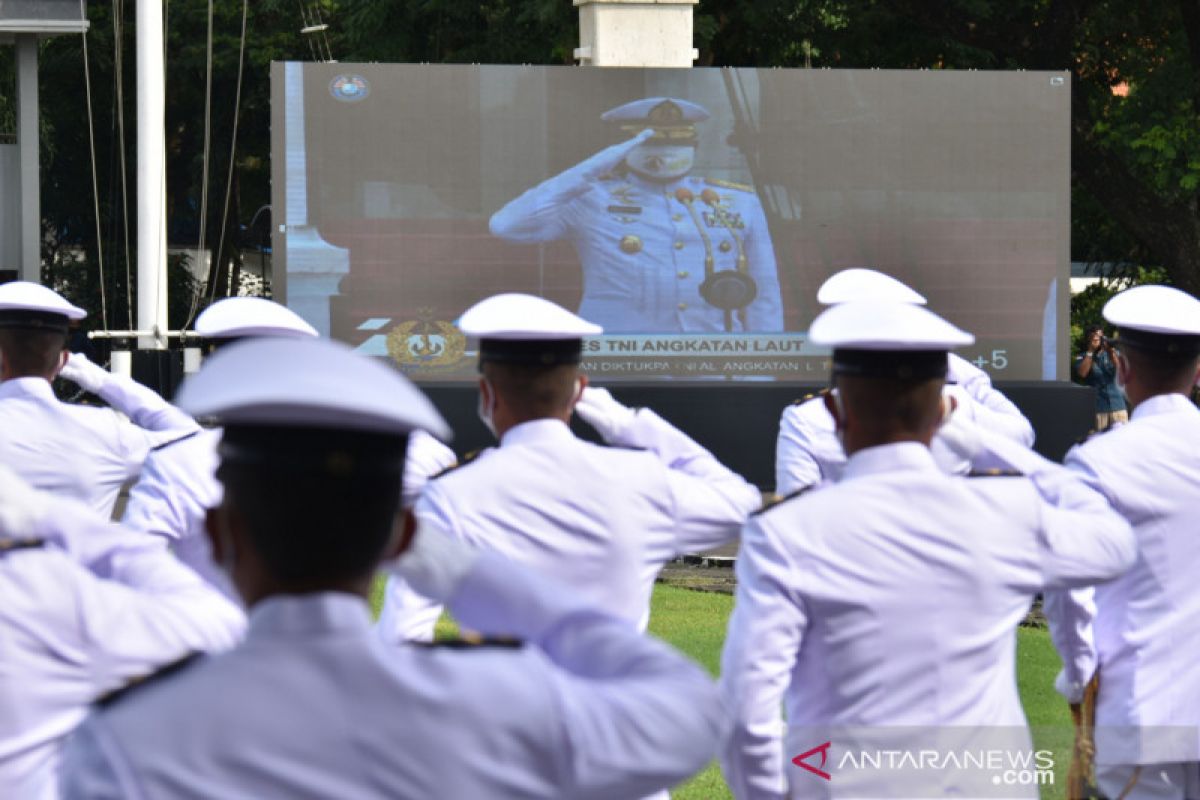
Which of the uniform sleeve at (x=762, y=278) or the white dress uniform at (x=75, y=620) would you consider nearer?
the white dress uniform at (x=75, y=620)

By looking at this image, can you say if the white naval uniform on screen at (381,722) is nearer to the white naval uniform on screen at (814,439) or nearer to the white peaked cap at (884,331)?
the white peaked cap at (884,331)

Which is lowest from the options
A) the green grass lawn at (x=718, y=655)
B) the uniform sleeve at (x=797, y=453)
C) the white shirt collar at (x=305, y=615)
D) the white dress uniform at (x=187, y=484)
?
the green grass lawn at (x=718, y=655)

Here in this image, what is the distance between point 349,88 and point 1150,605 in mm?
12580

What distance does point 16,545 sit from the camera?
108 inches

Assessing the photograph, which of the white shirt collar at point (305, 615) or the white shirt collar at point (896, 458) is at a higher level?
the white shirt collar at point (305, 615)

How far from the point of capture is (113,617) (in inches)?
104

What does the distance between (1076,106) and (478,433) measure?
1084 cm

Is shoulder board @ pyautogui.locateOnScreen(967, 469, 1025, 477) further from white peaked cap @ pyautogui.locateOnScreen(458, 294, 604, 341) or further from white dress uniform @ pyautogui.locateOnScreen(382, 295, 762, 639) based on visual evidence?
white peaked cap @ pyautogui.locateOnScreen(458, 294, 604, 341)

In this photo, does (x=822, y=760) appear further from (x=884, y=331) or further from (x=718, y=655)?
(x=718, y=655)

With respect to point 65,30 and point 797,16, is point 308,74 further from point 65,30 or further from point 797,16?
point 797,16

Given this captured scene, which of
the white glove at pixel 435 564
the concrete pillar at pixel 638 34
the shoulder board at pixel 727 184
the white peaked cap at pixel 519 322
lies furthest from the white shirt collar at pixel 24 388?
the concrete pillar at pixel 638 34

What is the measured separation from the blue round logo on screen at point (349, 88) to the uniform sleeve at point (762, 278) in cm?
346

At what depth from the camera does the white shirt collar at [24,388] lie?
5434mm

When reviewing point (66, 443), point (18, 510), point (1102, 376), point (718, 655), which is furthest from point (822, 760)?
point (1102, 376)
